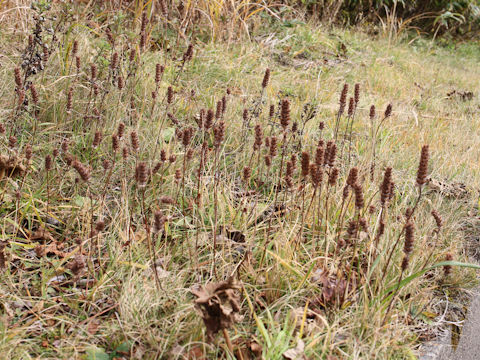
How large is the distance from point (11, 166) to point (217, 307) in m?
1.36

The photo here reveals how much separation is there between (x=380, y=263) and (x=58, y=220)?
4.80 feet

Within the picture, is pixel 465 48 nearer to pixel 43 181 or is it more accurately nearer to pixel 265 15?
pixel 265 15

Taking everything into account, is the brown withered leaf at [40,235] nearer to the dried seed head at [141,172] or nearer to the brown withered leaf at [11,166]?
the brown withered leaf at [11,166]

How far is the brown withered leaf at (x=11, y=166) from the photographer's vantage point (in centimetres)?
216

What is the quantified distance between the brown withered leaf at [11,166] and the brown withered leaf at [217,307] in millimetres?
1252

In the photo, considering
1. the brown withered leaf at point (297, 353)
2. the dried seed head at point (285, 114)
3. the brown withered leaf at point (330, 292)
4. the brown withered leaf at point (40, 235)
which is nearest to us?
the brown withered leaf at point (297, 353)

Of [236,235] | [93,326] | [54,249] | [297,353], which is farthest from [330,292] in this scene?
[54,249]

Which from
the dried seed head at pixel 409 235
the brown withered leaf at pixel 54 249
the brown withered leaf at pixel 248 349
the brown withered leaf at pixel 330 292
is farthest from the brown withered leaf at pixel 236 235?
the dried seed head at pixel 409 235

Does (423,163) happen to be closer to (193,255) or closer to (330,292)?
(330,292)

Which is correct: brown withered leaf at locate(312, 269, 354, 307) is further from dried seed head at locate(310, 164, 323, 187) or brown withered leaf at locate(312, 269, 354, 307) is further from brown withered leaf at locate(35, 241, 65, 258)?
brown withered leaf at locate(35, 241, 65, 258)

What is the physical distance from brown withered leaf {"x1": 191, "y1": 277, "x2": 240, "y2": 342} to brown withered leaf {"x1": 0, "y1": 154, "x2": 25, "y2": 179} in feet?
4.11

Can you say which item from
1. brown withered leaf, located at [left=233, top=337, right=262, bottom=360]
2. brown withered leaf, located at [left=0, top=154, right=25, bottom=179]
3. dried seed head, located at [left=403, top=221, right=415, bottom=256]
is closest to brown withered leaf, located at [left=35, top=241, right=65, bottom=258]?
brown withered leaf, located at [left=0, top=154, right=25, bottom=179]

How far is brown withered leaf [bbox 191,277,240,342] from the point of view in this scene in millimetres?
1408

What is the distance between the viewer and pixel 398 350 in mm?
1764
